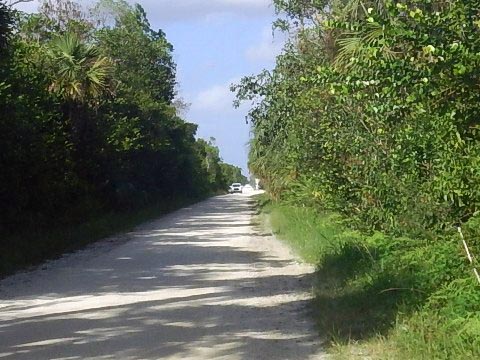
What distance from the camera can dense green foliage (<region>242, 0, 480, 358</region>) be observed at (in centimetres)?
811

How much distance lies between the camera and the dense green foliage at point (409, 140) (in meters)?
8.11

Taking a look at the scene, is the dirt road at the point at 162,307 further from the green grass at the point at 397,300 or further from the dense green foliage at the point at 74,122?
the dense green foliage at the point at 74,122

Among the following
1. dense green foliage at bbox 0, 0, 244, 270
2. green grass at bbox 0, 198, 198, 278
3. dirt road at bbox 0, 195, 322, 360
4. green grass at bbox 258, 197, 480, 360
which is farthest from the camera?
dense green foliage at bbox 0, 0, 244, 270

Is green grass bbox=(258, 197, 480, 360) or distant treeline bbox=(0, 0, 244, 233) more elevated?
distant treeline bbox=(0, 0, 244, 233)

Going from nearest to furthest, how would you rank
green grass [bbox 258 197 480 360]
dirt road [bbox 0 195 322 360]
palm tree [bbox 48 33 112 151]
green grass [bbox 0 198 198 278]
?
green grass [bbox 258 197 480 360]
dirt road [bbox 0 195 322 360]
green grass [bbox 0 198 198 278]
palm tree [bbox 48 33 112 151]

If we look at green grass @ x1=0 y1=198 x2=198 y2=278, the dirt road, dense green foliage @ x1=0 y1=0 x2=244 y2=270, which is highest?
dense green foliage @ x1=0 y1=0 x2=244 y2=270

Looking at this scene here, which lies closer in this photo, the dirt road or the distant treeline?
the dirt road

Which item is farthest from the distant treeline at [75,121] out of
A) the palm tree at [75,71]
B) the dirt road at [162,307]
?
the dirt road at [162,307]

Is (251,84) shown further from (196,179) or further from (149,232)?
(196,179)

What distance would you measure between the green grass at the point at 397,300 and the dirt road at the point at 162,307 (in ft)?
1.57

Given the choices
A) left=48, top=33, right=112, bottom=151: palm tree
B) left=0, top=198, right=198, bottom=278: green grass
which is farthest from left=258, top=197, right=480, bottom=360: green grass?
left=48, top=33, right=112, bottom=151: palm tree

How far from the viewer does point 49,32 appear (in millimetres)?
32281

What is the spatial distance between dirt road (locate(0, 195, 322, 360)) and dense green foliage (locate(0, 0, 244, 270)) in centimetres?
293

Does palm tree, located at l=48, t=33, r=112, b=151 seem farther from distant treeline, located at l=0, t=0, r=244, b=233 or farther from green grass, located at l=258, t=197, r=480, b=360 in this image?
green grass, located at l=258, t=197, r=480, b=360
